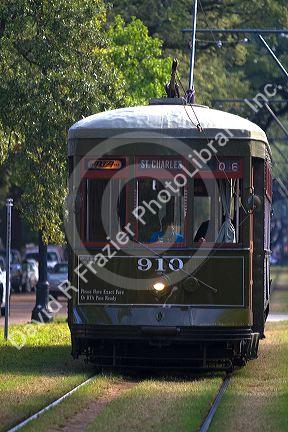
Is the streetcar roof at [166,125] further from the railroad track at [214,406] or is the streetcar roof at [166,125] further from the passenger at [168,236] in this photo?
the railroad track at [214,406]

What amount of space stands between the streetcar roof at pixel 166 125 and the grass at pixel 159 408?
337 cm

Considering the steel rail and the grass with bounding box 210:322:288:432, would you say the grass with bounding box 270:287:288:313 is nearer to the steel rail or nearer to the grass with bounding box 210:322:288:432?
the grass with bounding box 210:322:288:432

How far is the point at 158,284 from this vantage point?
17.7 meters

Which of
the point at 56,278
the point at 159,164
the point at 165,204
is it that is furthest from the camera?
the point at 56,278

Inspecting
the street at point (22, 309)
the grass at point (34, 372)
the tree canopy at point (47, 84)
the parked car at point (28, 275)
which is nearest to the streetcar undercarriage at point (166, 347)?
the grass at point (34, 372)

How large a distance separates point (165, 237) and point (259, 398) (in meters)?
2.91

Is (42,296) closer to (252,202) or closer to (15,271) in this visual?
(252,202)

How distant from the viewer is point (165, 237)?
17828mm

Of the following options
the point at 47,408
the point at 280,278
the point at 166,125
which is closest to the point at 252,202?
the point at 166,125

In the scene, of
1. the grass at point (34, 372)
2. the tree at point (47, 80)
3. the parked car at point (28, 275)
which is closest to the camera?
the grass at point (34, 372)

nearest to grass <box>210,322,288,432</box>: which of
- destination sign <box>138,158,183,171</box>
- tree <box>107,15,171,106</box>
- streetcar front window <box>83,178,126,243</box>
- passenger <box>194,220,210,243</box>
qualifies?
passenger <box>194,220,210,243</box>

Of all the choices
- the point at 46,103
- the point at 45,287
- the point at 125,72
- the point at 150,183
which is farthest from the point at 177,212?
the point at 125,72

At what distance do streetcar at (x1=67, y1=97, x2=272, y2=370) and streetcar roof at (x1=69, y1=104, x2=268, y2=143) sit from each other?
0.05 ft

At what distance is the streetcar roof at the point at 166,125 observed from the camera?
59.6 feet
